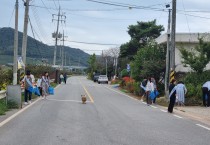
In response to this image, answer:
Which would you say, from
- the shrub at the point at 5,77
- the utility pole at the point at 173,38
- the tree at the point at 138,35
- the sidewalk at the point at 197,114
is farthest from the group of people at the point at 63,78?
the sidewalk at the point at 197,114

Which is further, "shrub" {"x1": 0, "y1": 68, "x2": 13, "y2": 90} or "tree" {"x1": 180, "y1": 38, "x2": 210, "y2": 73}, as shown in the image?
"shrub" {"x1": 0, "y1": 68, "x2": 13, "y2": 90}

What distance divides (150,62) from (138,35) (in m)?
36.2

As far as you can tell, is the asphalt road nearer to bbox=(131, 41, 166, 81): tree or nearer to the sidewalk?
the sidewalk

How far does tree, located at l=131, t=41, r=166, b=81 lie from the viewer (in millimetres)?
36031

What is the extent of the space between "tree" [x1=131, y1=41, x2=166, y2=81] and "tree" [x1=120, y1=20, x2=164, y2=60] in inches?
1221

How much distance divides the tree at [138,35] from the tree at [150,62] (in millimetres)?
31024

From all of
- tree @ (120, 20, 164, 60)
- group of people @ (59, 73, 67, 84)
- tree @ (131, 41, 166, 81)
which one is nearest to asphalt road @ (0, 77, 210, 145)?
tree @ (131, 41, 166, 81)

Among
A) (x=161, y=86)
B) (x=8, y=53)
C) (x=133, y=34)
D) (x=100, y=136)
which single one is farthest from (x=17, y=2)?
(x=8, y=53)

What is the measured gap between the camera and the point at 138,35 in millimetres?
72250

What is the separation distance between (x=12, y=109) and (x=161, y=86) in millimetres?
18752

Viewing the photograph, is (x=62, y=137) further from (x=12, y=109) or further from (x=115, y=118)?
(x=12, y=109)

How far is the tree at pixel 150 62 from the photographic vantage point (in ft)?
118

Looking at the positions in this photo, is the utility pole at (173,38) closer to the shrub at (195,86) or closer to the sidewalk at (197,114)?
the shrub at (195,86)

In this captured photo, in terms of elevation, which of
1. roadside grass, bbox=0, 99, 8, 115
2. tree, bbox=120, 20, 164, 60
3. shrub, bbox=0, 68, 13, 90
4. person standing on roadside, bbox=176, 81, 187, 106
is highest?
tree, bbox=120, 20, 164, 60
